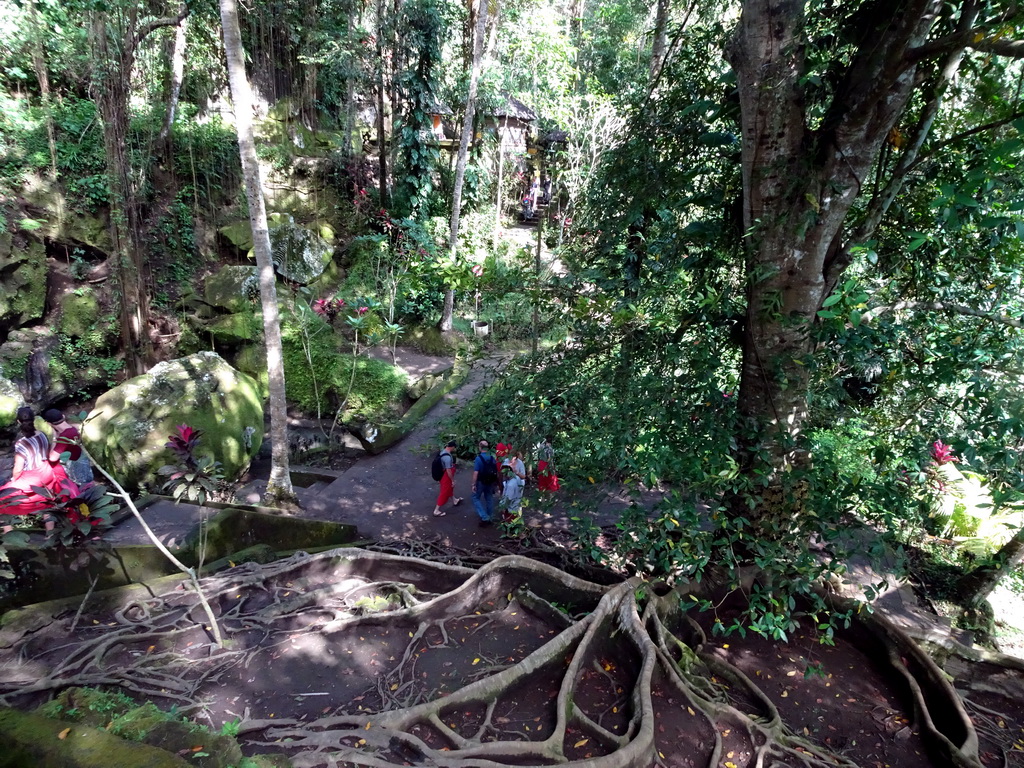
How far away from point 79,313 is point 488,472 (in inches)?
432

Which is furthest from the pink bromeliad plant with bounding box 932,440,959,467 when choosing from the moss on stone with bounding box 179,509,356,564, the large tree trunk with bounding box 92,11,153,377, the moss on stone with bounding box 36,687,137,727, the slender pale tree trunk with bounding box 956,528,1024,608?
the large tree trunk with bounding box 92,11,153,377

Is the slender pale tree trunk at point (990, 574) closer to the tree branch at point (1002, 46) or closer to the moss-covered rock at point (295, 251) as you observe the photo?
the tree branch at point (1002, 46)

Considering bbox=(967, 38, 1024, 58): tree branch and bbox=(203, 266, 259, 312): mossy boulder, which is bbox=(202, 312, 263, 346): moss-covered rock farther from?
bbox=(967, 38, 1024, 58): tree branch

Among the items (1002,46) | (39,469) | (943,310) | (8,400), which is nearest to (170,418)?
(39,469)

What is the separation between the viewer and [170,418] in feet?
29.3

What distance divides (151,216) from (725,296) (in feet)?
49.3

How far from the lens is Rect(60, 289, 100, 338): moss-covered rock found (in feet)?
41.6

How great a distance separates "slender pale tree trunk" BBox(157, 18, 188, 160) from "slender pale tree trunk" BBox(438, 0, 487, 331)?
22.3ft

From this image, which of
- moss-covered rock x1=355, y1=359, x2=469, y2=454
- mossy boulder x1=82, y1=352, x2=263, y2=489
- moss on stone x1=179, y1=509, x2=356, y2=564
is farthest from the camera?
moss-covered rock x1=355, y1=359, x2=469, y2=454

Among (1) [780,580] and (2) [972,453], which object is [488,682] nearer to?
(1) [780,580]

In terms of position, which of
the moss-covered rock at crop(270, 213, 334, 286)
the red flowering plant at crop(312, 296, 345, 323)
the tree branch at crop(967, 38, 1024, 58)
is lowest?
the red flowering plant at crop(312, 296, 345, 323)

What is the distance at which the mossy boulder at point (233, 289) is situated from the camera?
13555 millimetres

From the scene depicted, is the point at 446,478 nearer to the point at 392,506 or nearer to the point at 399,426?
the point at 392,506

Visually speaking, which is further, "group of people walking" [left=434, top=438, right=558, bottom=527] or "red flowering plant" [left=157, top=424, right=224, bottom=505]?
"group of people walking" [left=434, top=438, right=558, bottom=527]
